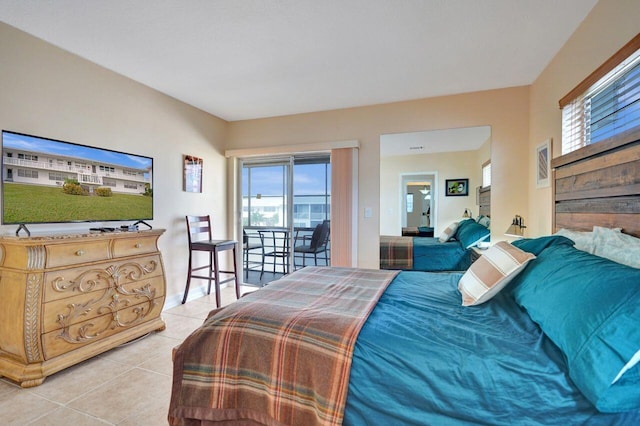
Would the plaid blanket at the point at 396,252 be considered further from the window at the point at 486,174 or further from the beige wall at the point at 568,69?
the beige wall at the point at 568,69

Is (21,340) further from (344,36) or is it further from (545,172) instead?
(545,172)

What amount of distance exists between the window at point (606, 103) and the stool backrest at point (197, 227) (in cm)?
365

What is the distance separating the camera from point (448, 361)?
99 centimetres

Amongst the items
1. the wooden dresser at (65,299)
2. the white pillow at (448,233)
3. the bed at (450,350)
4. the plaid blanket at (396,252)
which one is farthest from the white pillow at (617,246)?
the wooden dresser at (65,299)

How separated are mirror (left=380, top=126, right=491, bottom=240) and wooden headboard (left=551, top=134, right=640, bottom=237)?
3.55ft

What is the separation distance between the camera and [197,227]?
143 inches

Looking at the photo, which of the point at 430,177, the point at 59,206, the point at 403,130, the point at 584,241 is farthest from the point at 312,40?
the point at 59,206

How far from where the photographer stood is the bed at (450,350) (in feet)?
2.81

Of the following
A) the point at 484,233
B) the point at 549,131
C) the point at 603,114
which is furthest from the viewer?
the point at 484,233

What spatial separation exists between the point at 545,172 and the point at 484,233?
0.81 metres

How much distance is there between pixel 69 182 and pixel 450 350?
9.61 feet

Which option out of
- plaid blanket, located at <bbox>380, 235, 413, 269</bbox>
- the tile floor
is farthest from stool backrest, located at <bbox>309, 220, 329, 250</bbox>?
the tile floor

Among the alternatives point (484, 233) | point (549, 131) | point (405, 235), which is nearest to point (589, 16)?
point (549, 131)

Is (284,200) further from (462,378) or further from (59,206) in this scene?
(462,378)
